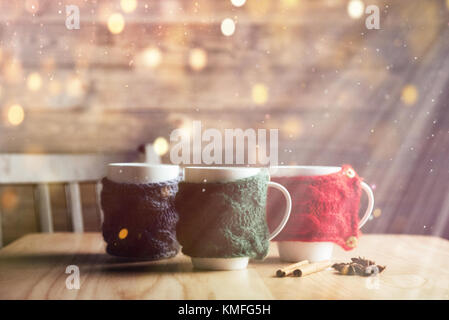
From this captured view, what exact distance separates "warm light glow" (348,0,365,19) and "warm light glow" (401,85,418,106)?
26cm

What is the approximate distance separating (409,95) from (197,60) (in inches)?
24.4

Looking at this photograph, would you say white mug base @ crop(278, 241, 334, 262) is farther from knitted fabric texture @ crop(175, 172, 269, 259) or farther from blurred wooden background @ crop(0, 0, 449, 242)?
blurred wooden background @ crop(0, 0, 449, 242)

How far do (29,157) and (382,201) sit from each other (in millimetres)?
971

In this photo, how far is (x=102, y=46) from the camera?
1.42m

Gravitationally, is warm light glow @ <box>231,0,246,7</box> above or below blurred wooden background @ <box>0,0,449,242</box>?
above

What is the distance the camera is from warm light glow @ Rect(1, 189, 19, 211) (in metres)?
1.45

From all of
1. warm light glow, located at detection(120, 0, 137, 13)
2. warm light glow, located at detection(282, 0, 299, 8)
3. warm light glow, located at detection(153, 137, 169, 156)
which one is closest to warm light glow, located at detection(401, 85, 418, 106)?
warm light glow, located at detection(282, 0, 299, 8)

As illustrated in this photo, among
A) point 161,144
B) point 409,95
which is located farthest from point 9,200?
point 409,95

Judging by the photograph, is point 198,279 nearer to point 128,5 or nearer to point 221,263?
point 221,263

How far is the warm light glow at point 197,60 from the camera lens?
56.3 inches

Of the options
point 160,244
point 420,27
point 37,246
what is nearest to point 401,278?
point 160,244

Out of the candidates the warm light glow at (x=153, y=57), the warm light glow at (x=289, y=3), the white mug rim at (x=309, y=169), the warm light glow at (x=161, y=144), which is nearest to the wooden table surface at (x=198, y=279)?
the white mug rim at (x=309, y=169)

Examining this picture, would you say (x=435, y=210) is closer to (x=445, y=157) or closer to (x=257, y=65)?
(x=445, y=157)

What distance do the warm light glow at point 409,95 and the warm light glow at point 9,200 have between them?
1168 millimetres
